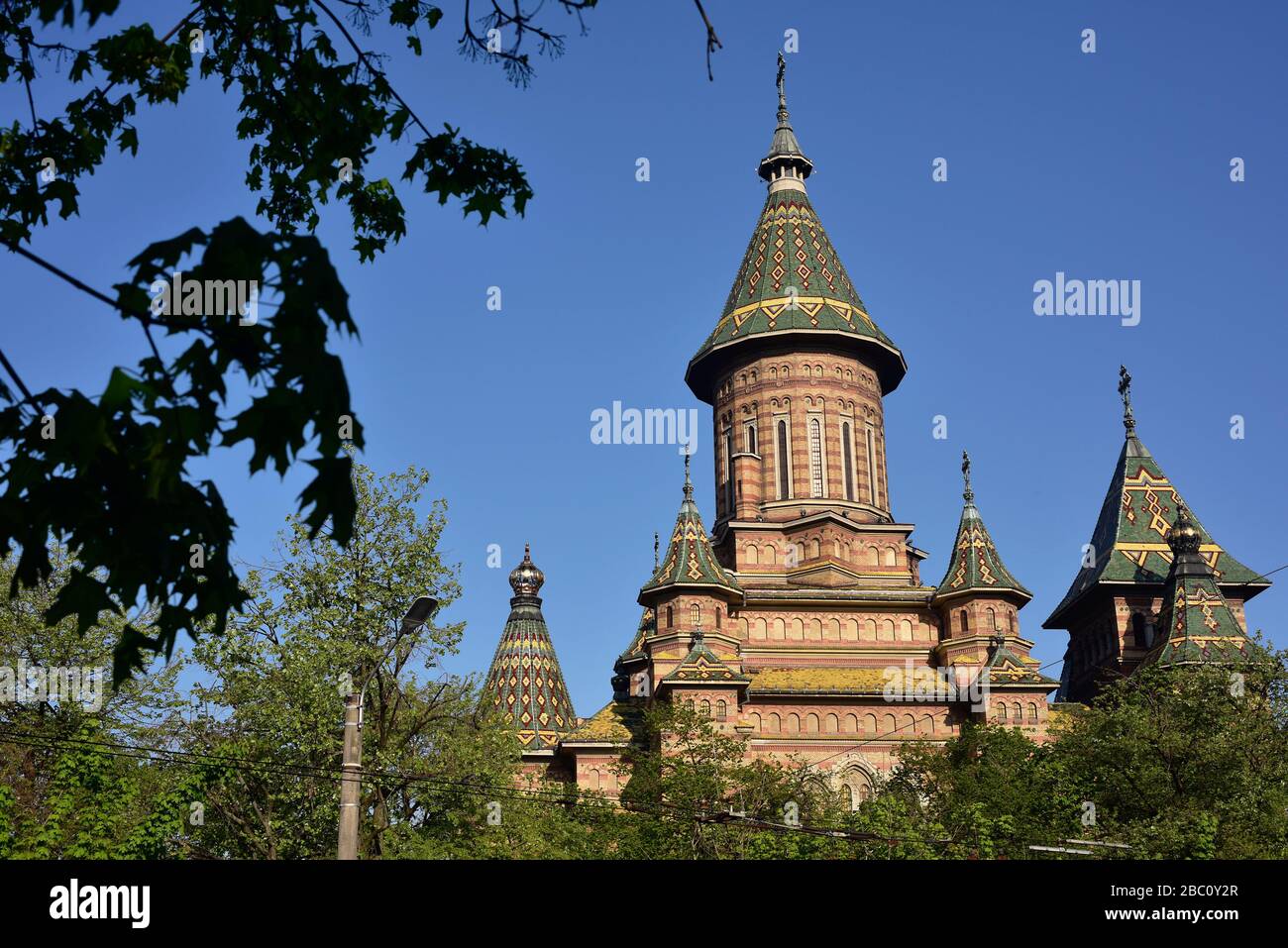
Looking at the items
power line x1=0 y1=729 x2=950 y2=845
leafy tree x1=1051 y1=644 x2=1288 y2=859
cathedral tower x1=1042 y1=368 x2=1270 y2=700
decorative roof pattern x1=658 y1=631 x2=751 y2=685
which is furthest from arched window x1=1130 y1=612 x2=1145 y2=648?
power line x1=0 y1=729 x2=950 y2=845

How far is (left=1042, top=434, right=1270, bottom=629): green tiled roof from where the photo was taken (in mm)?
56281

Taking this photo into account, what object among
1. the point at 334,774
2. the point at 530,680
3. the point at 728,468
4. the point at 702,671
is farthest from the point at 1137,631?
the point at 334,774

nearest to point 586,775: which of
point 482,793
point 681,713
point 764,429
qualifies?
point 681,713

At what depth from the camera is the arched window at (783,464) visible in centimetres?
5709

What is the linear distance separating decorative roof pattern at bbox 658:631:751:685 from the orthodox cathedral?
0.26 ft

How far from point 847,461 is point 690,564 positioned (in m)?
10.7

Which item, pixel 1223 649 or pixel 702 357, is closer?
pixel 1223 649

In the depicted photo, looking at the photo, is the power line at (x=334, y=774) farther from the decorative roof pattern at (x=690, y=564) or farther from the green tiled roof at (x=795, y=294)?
the green tiled roof at (x=795, y=294)

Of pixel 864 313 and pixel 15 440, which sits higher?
pixel 864 313

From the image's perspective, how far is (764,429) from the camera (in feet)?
190
